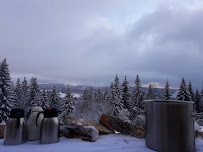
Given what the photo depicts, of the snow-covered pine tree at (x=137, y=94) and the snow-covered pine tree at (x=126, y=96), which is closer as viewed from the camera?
the snow-covered pine tree at (x=126, y=96)

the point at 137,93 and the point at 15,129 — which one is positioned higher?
the point at 15,129

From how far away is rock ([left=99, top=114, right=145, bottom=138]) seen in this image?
342cm

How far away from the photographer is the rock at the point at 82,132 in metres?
2.81

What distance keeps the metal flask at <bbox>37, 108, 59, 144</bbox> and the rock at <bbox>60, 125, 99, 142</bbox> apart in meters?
0.33

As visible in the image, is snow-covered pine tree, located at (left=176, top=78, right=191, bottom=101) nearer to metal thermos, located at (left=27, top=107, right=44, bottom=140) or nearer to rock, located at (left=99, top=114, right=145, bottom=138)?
rock, located at (left=99, top=114, right=145, bottom=138)

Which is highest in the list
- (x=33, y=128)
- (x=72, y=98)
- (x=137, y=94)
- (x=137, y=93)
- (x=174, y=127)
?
(x=174, y=127)

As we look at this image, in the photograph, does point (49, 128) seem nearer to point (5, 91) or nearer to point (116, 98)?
point (5, 91)

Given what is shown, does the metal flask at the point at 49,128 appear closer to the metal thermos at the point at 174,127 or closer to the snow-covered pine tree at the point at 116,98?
the metal thermos at the point at 174,127

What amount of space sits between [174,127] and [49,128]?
218 centimetres

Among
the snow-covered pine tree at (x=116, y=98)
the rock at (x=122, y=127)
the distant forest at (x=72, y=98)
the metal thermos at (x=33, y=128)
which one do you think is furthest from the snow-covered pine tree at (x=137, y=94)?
the metal thermos at (x=33, y=128)

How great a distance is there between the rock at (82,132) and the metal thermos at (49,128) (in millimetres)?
334

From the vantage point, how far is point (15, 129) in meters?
2.47

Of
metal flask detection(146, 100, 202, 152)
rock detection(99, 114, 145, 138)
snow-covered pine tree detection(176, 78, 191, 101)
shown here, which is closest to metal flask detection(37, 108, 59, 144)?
rock detection(99, 114, 145, 138)

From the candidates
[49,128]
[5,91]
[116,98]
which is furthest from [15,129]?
[116,98]
